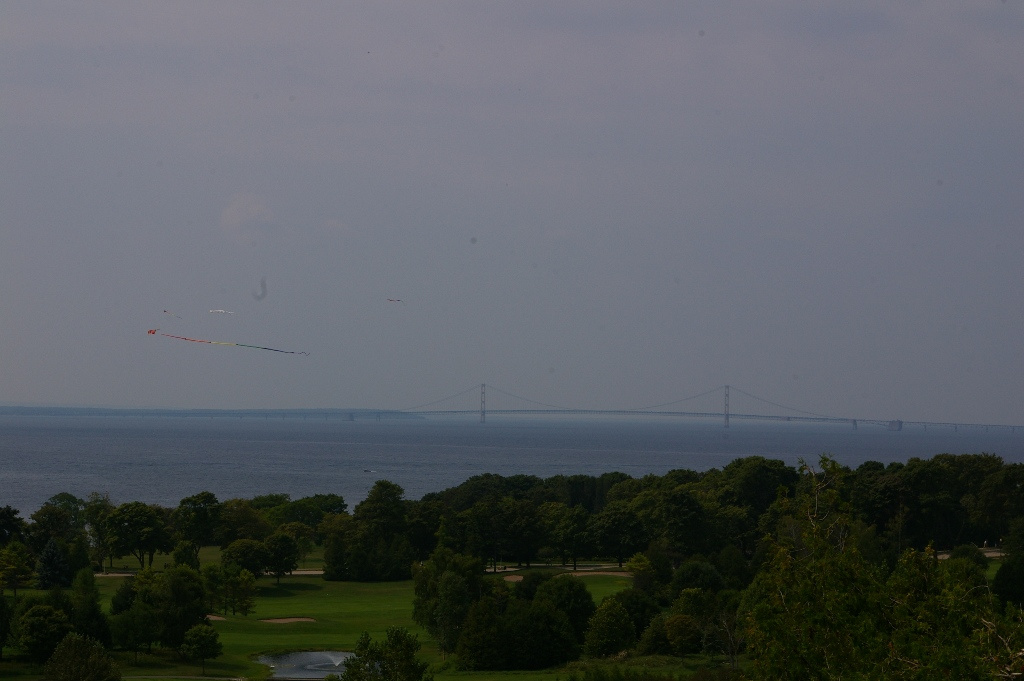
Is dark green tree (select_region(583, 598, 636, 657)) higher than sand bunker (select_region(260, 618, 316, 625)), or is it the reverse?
dark green tree (select_region(583, 598, 636, 657))

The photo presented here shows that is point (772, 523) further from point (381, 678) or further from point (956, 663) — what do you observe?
point (956, 663)

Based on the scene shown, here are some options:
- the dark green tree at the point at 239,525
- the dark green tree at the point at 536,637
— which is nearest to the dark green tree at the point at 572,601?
the dark green tree at the point at 536,637

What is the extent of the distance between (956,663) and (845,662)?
6.28ft

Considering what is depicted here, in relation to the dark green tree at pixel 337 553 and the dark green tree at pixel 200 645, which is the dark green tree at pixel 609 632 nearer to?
the dark green tree at pixel 200 645

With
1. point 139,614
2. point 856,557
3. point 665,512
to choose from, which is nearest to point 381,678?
point 856,557

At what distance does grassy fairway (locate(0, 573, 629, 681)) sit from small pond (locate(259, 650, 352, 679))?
0.51 m

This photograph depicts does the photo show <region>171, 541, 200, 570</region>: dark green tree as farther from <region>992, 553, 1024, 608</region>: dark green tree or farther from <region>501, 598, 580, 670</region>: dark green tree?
<region>992, 553, 1024, 608</region>: dark green tree

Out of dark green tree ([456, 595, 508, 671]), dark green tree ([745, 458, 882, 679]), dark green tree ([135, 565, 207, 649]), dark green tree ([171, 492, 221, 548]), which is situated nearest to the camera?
dark green tree ([745, 458, 882, 679])

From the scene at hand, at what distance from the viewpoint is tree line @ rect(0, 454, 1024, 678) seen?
15180 millimetres

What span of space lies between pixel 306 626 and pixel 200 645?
342 inches

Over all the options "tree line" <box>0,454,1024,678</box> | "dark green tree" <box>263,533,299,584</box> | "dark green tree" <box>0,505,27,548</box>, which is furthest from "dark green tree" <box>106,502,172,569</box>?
"dark green tree" <box>263,533,299,584</box>

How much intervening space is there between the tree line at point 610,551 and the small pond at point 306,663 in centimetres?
356

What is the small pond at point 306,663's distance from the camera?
115 feet

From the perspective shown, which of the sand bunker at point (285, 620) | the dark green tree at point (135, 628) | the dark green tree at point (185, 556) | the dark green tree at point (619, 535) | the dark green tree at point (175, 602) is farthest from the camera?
the dark green tree at point (619, 535)
